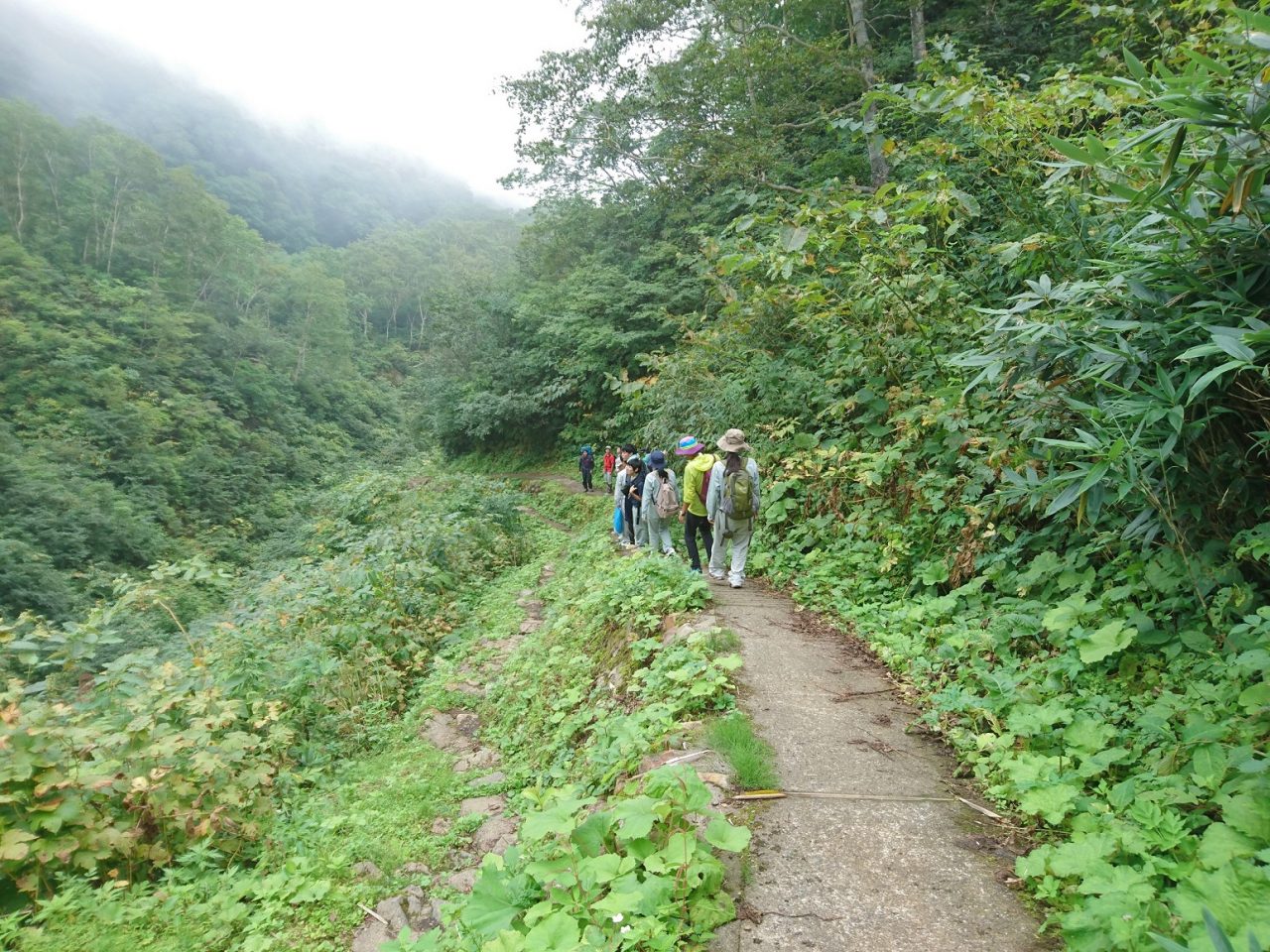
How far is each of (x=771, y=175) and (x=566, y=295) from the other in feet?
35.6

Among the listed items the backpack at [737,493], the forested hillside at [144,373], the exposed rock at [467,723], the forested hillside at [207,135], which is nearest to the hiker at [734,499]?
the backpack at [737,493]

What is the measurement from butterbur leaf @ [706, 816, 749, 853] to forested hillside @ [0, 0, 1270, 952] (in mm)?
12

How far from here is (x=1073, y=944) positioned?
208 centimetres

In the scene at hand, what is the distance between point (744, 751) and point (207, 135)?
471ft

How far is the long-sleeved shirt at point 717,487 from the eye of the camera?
688cm

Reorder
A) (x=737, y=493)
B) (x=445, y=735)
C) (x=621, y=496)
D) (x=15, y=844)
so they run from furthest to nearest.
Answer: (x=621, y=496)
(x=737, y=493)
(x=445, y=735)
(x=15, y=844)

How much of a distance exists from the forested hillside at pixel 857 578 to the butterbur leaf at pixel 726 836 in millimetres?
12

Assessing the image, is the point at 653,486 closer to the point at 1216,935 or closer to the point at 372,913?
the point at 372,913

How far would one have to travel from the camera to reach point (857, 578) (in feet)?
21.0

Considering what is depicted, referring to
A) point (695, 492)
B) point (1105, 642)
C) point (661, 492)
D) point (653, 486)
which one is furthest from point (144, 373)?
point (1105, 642)

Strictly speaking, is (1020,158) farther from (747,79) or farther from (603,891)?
(747,79)

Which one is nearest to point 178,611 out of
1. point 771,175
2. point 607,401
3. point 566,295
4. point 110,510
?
point 110,510

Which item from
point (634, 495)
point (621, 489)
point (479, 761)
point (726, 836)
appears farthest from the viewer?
point (621, 489)

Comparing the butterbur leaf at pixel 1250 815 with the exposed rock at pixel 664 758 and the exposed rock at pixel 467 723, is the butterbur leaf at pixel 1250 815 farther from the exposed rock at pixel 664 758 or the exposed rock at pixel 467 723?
the exposed rock at pixel 467 723
